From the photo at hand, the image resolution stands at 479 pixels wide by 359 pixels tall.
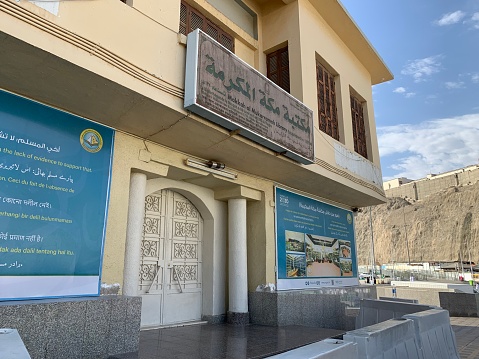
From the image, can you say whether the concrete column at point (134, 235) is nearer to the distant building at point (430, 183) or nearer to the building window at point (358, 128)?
the building window at point (358, 128)

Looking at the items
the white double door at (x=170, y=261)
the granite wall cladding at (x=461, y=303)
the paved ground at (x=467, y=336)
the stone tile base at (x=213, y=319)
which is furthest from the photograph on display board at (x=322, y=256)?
the granite wall cladding at (x=461, y=303)

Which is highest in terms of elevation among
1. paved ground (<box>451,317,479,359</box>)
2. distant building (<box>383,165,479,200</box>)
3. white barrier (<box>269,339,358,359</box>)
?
distant building (<box>383,165,479,200</box>)

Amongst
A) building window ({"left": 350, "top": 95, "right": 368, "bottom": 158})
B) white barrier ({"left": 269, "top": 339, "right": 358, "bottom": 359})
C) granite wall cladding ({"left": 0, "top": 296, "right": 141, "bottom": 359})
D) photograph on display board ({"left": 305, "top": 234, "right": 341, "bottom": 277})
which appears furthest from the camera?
building window ({"left": 350, "top": 95, "right": 368, "bottom": 158})

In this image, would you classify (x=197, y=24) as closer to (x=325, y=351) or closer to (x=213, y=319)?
(x=213, y=319)

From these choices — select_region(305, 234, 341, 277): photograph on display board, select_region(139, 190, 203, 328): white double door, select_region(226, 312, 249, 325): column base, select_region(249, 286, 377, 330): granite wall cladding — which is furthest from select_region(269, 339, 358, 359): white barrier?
select_region(305, 234, 341, 277): photograph on display board

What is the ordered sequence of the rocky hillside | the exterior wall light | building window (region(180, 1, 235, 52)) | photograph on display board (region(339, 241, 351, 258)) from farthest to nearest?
the rocky hillside < photograph on display board (region(339, 241, 351, 258)) < building window (region(180, 1, 235, 52)) < the exterior wall light

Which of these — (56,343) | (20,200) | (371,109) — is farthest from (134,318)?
(371,109)

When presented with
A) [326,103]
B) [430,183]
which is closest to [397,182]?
[430,183]

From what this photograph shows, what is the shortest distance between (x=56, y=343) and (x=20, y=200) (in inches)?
73.1

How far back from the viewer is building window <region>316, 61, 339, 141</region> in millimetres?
9758

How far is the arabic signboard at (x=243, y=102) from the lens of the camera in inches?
225

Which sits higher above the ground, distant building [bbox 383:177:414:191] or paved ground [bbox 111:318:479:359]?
distant building [bbox 383:177:414:191]

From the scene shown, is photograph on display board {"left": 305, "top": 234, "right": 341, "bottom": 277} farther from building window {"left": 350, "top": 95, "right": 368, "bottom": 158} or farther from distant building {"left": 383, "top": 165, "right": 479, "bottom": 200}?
distant building {"left": 383, "top": 165, "right": 479, "bottom": 200}

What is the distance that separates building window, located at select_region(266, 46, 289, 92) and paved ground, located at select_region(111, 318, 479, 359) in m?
5.64
